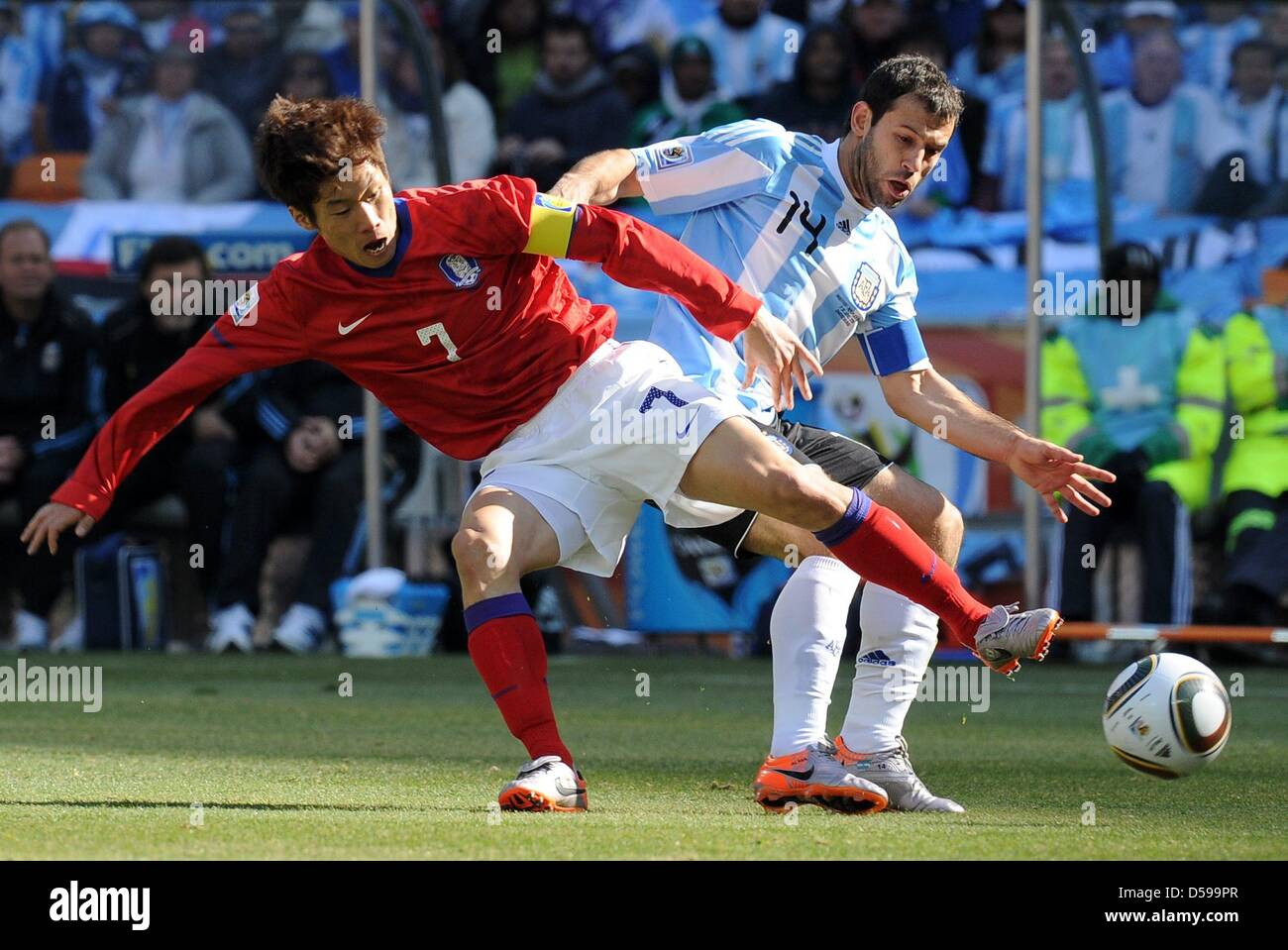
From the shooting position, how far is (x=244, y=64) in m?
12.0

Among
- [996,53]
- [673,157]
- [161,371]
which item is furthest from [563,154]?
[673,157]

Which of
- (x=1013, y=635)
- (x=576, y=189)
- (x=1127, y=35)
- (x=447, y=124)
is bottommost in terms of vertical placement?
(x=1013, y=635)

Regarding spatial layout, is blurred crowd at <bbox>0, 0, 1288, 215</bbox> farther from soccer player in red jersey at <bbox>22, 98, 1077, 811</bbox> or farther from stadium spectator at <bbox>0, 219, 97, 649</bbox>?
soccer player in red jersey at <bbox>22, 98, 1077, 811</bbox>

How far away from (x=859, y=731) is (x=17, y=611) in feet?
21.7

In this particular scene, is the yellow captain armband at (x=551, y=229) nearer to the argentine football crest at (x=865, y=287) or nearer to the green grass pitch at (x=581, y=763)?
the argentine football crest at (x=865, y=287)

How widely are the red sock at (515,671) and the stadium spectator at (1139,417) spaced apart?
17.4ft

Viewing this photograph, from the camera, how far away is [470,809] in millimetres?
4477

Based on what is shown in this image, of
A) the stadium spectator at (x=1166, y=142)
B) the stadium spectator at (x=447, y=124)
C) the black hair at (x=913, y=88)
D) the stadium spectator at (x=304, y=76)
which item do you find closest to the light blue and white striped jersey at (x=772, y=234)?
the black hair at (x=913, y=88)

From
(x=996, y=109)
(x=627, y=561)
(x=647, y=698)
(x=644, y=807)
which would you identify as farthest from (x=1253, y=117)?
(x=644, y=807)

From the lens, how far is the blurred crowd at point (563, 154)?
31.8 ft

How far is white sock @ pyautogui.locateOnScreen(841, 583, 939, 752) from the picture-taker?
488cm

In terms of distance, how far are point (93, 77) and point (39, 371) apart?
2.77 metres

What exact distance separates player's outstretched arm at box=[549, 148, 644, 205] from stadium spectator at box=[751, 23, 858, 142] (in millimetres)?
6020

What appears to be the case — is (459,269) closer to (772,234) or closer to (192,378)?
(192,378)
